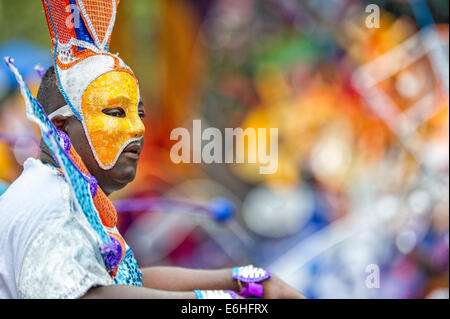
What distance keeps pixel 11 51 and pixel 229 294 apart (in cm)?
321

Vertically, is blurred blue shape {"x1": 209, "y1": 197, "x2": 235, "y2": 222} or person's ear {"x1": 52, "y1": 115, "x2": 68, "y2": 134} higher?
blurred blue shape {"x1": 209, "y1": 197, "x2": 235, "y2": 222}

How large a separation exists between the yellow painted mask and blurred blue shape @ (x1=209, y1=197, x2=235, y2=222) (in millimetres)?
2540

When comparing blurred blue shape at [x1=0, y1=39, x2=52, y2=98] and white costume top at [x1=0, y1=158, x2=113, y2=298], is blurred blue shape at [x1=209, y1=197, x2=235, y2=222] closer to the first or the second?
blurred blue shape at [x1=0, y1=39, x2=52, y2=98]

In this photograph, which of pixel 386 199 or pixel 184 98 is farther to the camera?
pixel 386 199

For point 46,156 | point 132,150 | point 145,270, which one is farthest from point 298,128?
point 46,156

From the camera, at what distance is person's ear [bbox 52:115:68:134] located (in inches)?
69.8

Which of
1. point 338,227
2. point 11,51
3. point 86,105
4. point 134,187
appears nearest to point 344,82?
point 338,227

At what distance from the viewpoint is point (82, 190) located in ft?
4.96

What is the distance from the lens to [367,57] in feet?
15.3

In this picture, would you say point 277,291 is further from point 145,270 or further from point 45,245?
point 45,245

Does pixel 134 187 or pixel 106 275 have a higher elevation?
pixel 134 187

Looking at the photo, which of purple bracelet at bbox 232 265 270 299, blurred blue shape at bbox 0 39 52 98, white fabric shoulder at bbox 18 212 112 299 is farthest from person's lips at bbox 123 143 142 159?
blurred blue shape at bbox 0 39 52 98

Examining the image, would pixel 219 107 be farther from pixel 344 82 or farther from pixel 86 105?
pixel 86 105
